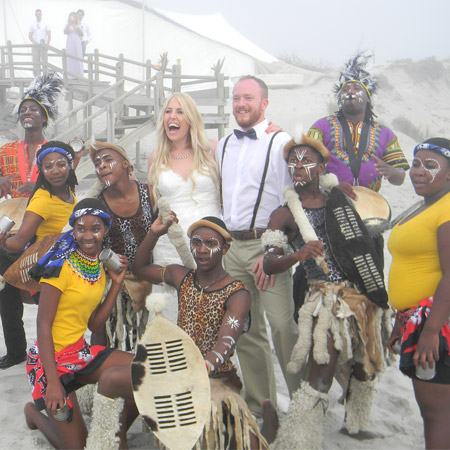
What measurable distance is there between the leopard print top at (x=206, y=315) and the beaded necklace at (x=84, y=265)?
57cm

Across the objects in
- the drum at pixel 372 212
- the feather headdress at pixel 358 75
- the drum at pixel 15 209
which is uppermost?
the feather headdress at pixel 358 75

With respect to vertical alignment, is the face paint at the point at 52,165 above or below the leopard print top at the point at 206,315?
above

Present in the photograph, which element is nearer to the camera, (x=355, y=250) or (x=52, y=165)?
(x=355, y=250)

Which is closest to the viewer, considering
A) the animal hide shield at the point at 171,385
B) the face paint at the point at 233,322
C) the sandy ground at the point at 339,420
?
the animal hide shield at the point at 171,385

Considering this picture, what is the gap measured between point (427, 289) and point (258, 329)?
1.25 m

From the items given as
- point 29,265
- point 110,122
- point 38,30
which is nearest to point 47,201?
point 29,265

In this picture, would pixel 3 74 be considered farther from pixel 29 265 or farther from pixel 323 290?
pixel 323 290

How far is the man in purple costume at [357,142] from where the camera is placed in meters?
3.86

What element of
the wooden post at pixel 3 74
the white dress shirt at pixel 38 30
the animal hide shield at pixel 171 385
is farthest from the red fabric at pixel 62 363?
the white dress shirt at pixel 38 30

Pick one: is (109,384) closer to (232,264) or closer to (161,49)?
(232,264)

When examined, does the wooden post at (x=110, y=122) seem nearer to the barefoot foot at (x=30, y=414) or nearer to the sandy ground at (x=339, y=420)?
the sandy ground at (x=339, y=420)

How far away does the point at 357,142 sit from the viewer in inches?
154

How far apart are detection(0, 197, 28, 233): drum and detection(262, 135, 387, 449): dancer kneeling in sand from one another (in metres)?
1.82

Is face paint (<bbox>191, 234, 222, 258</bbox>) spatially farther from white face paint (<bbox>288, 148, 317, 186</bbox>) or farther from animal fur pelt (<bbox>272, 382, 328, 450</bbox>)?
animal fur pelt (<bbox>272, 382, 328, 450</bbox>)
